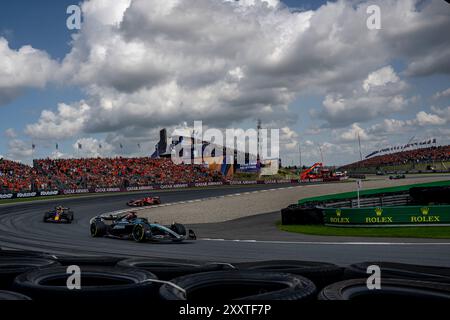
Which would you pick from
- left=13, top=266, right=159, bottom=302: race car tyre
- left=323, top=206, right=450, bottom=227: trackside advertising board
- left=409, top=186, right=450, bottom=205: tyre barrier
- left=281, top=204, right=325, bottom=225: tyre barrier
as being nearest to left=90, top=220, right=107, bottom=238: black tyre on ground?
left=281, top=204, right=325, bottom=225: tyre barrier

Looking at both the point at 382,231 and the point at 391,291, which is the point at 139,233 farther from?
the point at 391,291

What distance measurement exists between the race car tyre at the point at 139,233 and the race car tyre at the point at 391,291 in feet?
40.5

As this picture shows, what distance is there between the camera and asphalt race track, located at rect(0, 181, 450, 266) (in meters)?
11.6

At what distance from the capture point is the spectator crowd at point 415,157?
3260 inches

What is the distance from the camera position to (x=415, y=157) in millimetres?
91188

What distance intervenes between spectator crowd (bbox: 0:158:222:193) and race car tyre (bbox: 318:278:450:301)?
156 feet

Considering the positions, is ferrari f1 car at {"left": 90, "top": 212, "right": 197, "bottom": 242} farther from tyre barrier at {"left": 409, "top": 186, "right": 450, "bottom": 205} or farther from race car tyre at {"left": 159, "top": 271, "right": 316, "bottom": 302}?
tyre barrier at {"left": 409, "top": 186, "right": 450, "bottom": 205}

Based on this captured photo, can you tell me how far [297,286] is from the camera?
4164mm

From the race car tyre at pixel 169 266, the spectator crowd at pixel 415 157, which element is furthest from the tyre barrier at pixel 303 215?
the spectator crowd at pixel 415 157

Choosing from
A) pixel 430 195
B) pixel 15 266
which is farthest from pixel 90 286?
pixel 430 195

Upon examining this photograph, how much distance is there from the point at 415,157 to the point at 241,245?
85.8 m
